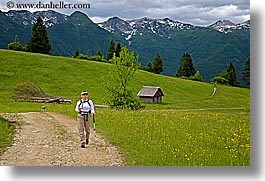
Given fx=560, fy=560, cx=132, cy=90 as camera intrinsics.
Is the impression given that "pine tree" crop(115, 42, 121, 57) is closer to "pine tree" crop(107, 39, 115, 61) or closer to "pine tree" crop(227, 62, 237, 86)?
"pine tree" crop(107, 39, 115, 61)

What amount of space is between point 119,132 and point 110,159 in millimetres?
621

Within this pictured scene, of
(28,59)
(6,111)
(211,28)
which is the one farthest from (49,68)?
(211,28)


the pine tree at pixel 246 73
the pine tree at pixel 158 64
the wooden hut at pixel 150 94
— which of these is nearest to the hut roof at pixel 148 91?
the wooden hut at pixel 150 94

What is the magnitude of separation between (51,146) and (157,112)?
5.20 ft

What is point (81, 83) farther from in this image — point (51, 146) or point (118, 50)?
point (51, 146)

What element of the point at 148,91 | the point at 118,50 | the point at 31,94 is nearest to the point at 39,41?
the point at 31,94

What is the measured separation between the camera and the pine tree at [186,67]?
26.2 feet

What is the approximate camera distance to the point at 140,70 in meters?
7.86

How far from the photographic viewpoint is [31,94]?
7535 millimetres

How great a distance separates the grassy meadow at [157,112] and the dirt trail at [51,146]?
0.13 metres

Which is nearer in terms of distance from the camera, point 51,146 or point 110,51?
point 51,146

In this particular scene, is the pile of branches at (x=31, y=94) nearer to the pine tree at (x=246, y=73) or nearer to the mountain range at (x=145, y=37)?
the mountain range at (x=145, y=37)

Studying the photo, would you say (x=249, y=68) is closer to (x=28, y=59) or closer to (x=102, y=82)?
(x=102, y=82)

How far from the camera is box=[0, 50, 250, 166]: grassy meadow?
7105 millimetres
